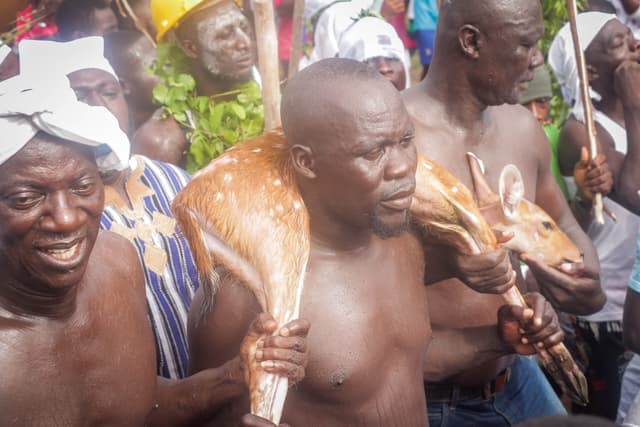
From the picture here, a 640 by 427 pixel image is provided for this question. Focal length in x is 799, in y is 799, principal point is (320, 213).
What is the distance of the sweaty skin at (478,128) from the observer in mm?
2967

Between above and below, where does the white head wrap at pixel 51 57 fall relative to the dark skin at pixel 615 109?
above

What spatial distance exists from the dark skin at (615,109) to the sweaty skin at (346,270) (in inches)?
79.8

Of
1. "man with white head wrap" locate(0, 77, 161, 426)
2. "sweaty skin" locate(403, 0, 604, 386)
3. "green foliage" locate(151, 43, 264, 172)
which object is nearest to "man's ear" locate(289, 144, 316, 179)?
"man with white head wrap" locate(0, 77, 161, 426)

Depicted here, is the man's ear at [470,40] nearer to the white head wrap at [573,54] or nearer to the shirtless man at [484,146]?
the shirtless man at [484,146]

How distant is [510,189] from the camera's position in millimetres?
2969

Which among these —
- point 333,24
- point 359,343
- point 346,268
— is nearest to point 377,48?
point 333,24

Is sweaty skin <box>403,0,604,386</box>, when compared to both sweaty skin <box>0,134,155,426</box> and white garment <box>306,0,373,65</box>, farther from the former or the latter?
white garment <box>306,0,373,65</box>

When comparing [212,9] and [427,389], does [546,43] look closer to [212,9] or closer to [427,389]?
[212,9]

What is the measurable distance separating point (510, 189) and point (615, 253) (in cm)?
151

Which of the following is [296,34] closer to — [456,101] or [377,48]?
[456,101]

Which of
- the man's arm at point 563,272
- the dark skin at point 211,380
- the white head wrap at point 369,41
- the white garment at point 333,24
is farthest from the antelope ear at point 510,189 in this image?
the white garment at point 333,24

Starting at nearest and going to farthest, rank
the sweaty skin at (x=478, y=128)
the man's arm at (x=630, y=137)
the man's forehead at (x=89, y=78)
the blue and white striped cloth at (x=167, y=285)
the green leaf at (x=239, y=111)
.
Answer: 1. the blue and white striped cloth at (x=167, y=285)
2. the sweaty skin at (x=478, y=128)
3. the man's forehead at (x=89, y=78)
4. the man's arm at (x=630, y=137)
5. the green leaf at (x=239, y=111)

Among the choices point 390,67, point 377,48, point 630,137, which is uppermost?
point 377,48

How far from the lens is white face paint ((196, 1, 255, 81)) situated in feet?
14.4
